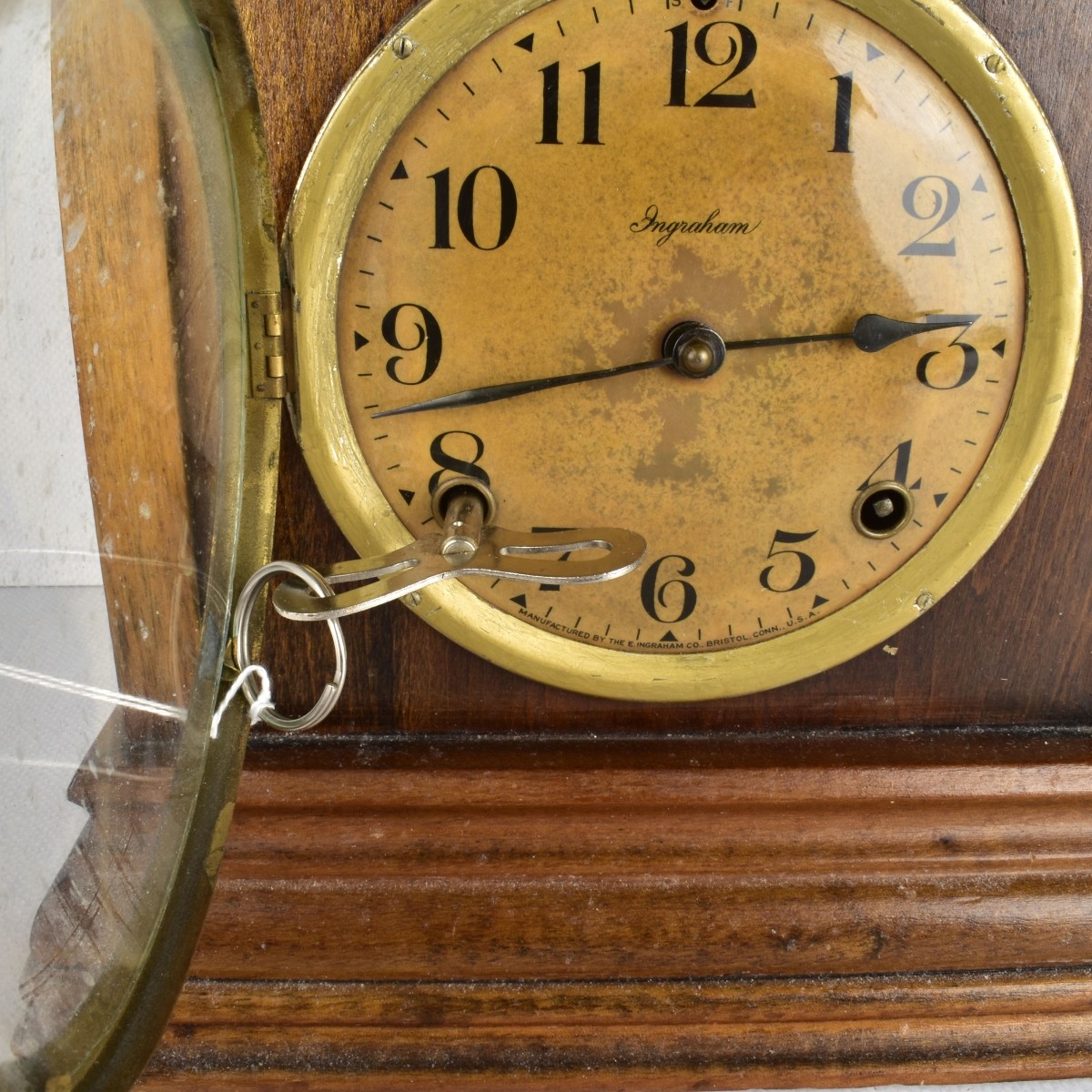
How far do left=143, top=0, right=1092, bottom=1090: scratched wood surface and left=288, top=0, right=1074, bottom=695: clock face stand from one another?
2.6 inches

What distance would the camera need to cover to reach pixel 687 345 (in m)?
0.64

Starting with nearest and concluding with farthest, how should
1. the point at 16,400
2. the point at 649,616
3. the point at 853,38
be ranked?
the point at 16,400 < the point at 853,38 < the point at 649,616

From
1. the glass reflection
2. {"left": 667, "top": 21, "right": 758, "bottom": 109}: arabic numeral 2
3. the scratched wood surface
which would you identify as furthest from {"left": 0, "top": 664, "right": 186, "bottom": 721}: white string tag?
{"left": 667, "top": 21, "right": 758, "bottom": 109}: arabic numeral 2

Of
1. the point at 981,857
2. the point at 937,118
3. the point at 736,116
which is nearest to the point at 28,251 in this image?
the point at 736,116

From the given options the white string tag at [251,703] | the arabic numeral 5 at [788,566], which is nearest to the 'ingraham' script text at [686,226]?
the arabic numeral 5 at [788,566]

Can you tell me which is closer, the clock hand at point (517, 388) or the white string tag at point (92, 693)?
the white string tag at point (92, 693)

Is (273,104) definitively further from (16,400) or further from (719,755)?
(719,755)

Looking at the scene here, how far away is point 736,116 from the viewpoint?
63 centimetres

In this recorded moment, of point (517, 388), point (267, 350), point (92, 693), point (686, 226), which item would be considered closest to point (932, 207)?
point (686, 226)

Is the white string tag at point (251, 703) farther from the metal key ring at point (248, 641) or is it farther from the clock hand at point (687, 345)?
the clock hand at point (687, 345)

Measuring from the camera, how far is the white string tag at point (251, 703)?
1.84ft

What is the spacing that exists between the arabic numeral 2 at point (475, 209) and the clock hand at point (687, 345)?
8cm

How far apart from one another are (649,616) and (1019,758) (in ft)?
0.88

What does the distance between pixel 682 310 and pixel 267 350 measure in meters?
0.24
